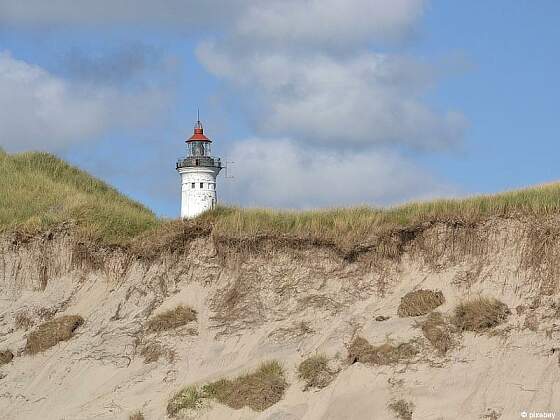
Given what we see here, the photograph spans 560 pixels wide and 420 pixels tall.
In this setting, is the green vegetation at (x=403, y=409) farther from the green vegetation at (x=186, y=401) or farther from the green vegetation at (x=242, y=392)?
the green vegetation at (x=186, y=401)

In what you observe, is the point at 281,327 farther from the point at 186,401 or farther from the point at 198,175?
the point at 198,175

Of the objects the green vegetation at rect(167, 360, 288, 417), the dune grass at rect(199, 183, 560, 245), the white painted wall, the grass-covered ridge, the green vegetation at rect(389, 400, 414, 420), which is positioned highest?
the white painted wall

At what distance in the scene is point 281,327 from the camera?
75.0ft

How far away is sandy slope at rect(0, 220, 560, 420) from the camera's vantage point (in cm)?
1991

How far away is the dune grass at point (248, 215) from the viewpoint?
22484 millimetres

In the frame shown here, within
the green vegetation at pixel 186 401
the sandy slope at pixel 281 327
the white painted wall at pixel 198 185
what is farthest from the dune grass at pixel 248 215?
the white painted wall at pixel 198 185

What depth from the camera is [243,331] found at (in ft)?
76.2

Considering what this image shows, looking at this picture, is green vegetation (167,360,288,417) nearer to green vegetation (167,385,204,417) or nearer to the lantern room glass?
green vegetation (167,385,204,417)

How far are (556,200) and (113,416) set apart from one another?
35.6ft

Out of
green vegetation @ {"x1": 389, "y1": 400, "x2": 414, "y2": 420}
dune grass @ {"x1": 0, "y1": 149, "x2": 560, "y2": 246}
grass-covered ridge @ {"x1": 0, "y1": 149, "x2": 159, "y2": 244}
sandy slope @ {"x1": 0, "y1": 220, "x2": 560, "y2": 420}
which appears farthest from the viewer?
grass-covered ridge @ {"x1": 0, "y1": 149, "x2": 159, "y2": 244}

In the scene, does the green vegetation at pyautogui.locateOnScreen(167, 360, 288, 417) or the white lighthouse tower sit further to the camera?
the white lighthouse tower

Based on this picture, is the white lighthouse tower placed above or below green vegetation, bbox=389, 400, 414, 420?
above

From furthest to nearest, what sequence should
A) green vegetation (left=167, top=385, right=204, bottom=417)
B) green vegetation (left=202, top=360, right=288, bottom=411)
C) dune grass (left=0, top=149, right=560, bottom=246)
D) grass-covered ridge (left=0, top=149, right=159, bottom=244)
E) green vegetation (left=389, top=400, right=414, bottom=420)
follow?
grass-covered ridge (left=0, top=149, right=159, bottom=244), dune grass (left=0, top=149, right=560, bottom=246), green vegetation (left=167, top=385, right=204, bottom=417), green vegetation (left=202, top=360, right=288, bottom=411), green vegetation (left=389, top=400, right=414, bottom=420)

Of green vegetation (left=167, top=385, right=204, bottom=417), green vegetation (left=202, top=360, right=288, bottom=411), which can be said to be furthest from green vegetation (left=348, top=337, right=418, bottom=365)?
green vegetation (left=167, top=385, right=204, bottom=417)
